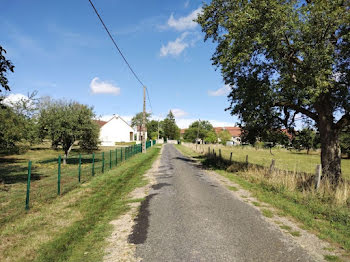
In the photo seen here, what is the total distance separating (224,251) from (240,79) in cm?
1079

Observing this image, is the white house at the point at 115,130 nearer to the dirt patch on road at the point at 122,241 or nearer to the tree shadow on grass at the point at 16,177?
the tree shadow on grass at the point at 16,177

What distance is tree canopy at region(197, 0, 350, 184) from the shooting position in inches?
356

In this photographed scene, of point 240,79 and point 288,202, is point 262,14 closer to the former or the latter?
point 240,79

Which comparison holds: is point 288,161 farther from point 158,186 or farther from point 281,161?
point 158,186

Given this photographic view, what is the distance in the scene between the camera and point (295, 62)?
37.5ft

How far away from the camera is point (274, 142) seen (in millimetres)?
14094

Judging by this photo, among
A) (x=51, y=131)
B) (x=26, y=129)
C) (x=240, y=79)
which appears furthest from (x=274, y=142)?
(x=26, y=129)

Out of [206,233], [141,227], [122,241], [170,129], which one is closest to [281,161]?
[206,233]

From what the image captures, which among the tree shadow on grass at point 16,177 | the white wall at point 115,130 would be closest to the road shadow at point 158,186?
the tree shadow on grass at point 16,177

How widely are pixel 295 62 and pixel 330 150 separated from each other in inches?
194

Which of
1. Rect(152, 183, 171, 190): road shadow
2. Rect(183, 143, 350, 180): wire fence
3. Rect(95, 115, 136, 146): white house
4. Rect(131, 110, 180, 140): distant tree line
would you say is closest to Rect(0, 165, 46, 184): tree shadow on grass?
Rect(152, 183, 171, 190): road shadow

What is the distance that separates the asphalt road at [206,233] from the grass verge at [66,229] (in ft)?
2.80

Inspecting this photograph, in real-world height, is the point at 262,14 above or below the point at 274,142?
above

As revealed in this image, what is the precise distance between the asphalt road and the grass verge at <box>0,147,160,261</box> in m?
0.85
